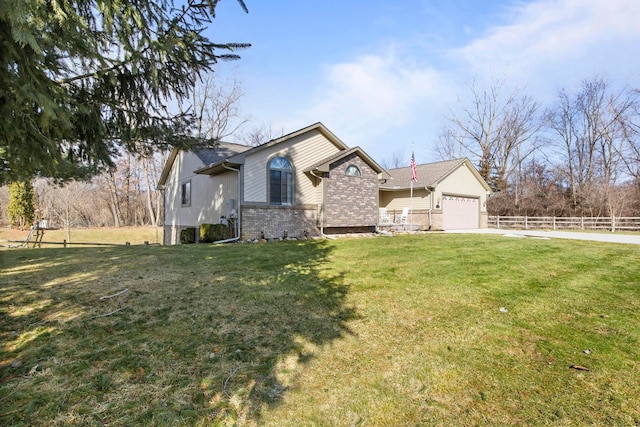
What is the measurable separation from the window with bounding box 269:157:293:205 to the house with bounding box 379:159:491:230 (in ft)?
27.1

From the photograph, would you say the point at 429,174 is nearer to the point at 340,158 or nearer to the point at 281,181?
the point at 340,158

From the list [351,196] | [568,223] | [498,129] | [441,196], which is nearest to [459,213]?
[441,196]

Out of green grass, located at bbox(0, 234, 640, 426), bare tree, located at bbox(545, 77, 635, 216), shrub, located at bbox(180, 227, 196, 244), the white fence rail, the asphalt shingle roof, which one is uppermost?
bare tree, located at bbox(545, 77, 635, 216)

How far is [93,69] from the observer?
4254 mm

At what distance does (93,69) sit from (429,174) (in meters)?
20.7

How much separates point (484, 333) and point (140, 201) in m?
37.0

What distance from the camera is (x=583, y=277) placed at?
554 cm

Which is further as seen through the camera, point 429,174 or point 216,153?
point 429,174

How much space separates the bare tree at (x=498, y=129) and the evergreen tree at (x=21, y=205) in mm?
39453

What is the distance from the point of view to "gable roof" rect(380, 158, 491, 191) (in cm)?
2070

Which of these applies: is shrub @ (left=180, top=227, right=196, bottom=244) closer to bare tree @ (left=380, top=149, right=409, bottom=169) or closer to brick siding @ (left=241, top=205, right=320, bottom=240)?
brick siding @ (left=241, top=205, right=320, bottom=240)

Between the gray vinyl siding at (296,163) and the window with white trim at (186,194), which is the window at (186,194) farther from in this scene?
the gray vinyl siding at (296,163)

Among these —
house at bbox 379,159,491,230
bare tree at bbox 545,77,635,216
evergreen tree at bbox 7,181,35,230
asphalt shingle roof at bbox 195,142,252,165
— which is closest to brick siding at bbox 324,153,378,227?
house at bbox 379,159,491,230

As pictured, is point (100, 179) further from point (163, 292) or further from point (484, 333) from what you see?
point (484, 333)
